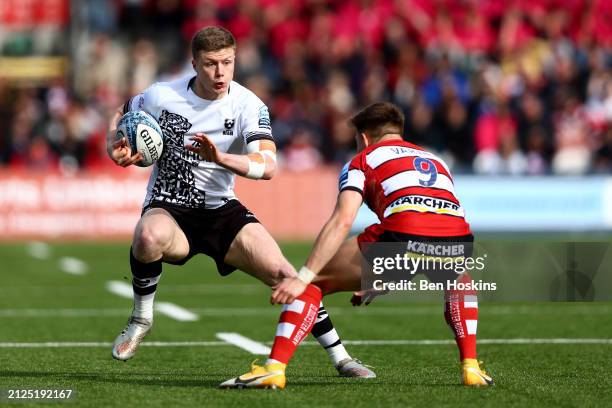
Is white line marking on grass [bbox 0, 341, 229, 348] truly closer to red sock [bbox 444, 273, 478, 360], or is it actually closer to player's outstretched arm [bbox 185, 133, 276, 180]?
player's outstretched arm [bbox 185, 133, 276, 180]

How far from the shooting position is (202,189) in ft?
28.1

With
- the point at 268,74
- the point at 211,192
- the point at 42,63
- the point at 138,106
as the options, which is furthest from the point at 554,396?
the point at 42,63

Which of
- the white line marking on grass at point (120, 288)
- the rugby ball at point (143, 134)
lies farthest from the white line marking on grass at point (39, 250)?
the rugby ball at point (143, 134)

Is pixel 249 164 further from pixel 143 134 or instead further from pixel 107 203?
pixel 107 203

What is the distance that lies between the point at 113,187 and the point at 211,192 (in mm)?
13811

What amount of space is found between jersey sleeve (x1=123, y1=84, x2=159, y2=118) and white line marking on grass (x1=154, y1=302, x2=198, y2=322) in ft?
11.5

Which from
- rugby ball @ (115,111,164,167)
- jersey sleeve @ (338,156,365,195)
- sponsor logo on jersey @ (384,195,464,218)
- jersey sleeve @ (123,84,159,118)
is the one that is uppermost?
jersey sleeve @ (123,84,159,118)

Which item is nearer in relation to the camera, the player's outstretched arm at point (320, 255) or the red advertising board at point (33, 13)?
the player's outstretched arm at point (320, 255)

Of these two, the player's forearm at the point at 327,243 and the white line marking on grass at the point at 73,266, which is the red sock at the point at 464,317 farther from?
the white line marking on grass at the point at 73,266

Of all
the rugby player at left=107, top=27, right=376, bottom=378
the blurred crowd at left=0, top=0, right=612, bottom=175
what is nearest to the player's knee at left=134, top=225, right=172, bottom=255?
the rugby player at left=107, top=27, right=376, bottom=378

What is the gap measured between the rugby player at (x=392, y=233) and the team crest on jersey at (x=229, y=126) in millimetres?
1204

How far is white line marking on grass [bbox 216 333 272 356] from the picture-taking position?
958 cm

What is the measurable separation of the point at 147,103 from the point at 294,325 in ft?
7.27

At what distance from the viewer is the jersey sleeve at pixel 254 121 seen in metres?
8.31
